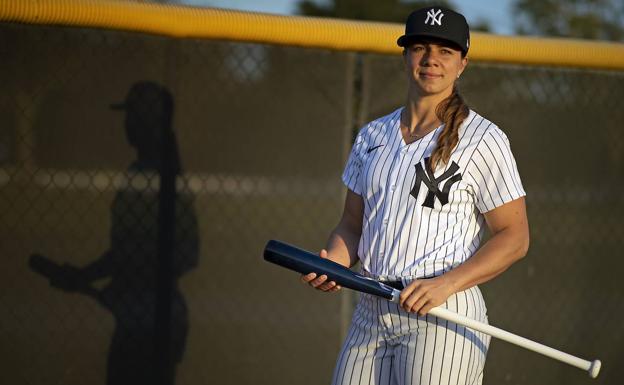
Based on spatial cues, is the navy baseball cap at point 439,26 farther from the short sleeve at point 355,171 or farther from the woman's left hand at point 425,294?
the woman's left hand at point 425,294

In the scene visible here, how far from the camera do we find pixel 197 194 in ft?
13.4

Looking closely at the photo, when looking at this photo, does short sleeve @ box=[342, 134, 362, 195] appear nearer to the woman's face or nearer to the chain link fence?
the woman's face

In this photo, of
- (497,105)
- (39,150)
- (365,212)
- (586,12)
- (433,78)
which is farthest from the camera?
(586,12)

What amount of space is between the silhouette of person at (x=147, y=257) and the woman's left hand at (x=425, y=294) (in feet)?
5.39

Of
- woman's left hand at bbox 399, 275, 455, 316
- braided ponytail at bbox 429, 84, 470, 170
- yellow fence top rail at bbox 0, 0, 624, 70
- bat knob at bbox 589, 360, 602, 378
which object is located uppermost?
yellow fence top rail at bbox 0, 0, 624, 70

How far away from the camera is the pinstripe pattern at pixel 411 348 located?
9.09ft

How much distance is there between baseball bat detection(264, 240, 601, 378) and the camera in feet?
8.97

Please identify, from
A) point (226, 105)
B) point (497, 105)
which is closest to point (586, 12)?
point (497, 105)

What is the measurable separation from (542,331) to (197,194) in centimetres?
208

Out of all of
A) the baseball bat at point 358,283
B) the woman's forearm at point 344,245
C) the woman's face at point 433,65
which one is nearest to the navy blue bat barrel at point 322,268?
the baseball bat at point 358,283

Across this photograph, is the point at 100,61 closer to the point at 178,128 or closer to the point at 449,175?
the point at 178,128

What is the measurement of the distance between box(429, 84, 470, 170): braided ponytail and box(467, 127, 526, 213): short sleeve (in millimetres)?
90

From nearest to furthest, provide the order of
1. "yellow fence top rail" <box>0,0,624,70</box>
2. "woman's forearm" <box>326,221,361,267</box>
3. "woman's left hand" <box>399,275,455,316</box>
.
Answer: "woman's left hand" <box>399,275,455,316</box> → "woman's forearm" <box>326,221,361,267</box> → "yellow fence top rail" <box>0,0,624,70</box>

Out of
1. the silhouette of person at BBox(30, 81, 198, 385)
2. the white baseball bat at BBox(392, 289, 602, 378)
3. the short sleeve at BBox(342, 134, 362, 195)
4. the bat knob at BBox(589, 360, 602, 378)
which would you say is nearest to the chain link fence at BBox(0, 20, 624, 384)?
the silhouette of person at BBox(30, 81, 198, 385)
